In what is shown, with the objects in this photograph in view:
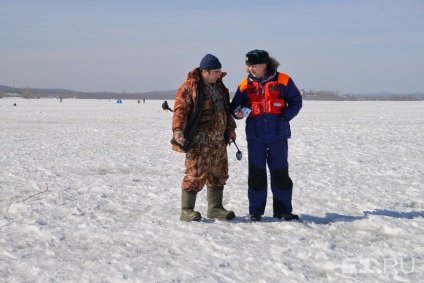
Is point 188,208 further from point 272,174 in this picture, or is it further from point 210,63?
point 210,63

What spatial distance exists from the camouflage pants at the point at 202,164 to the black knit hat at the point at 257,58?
2.78 ft

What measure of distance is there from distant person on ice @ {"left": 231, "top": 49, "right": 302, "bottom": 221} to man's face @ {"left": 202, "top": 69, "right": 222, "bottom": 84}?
12.4 inches

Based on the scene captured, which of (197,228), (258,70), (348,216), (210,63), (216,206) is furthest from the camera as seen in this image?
(348,216)

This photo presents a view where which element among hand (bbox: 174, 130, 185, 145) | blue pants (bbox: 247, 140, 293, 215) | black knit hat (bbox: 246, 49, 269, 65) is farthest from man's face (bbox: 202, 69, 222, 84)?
blue pants (bbox: 247, 140, 293, 215)

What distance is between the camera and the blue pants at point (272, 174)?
4785 millimetres

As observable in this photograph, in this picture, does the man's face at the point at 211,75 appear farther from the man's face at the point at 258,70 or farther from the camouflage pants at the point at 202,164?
the camouflage pants at the point at 202,164

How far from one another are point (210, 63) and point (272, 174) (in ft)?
4.19

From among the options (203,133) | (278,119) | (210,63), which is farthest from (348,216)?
(210,63)

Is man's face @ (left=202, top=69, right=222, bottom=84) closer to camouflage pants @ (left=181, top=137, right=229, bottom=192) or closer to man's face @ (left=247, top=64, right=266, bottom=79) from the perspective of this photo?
man's face @ (left=247, top=64, right=266, bottom=79)

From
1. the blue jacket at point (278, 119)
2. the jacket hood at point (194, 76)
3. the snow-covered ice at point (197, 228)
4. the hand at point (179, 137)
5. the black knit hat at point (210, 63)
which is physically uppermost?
the black knit hat at point (210, 63)

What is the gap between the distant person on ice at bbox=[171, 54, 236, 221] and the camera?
460 centimetres

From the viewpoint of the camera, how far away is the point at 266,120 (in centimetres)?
472

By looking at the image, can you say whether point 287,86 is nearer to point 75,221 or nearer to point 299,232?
point 299,232

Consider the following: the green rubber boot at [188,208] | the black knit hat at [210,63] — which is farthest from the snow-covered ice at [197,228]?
the black knit hat at [210,63]
